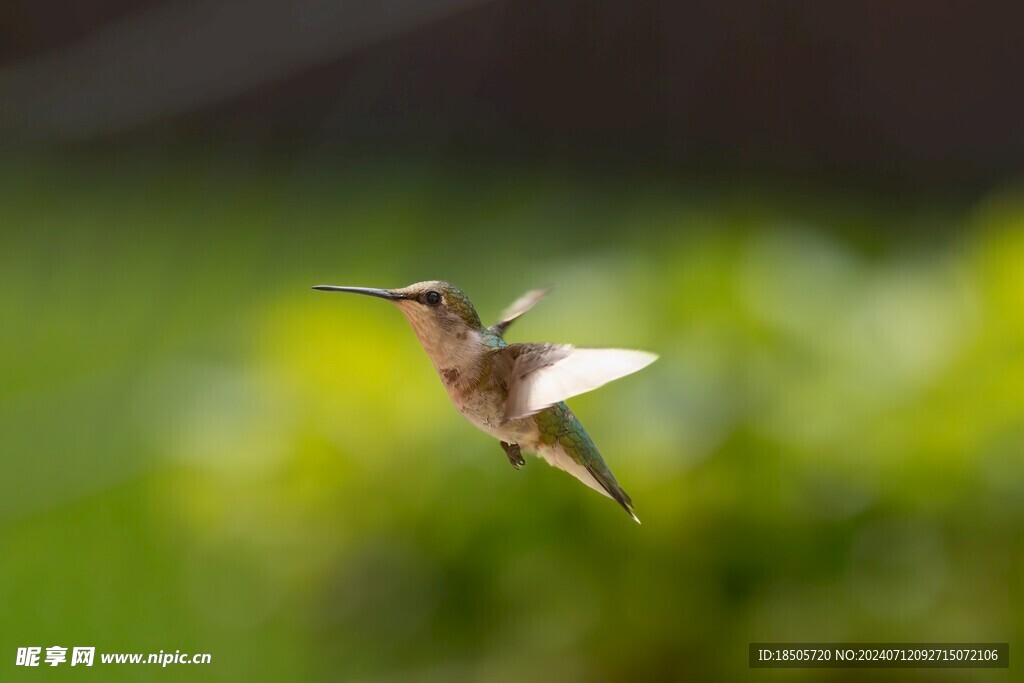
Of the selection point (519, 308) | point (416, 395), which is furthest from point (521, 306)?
point (416, 395)

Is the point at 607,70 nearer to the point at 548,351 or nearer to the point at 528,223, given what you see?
the point at 528,223

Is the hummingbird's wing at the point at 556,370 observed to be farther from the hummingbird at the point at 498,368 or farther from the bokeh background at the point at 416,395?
the bokeh background at the point at 416,395

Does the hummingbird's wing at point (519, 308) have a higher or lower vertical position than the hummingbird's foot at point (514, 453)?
higher

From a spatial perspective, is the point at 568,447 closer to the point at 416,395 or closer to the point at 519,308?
the point at 519,308

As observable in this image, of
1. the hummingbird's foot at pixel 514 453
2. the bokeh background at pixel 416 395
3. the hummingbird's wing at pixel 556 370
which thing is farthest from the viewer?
the bokeh background at pixel 416 395

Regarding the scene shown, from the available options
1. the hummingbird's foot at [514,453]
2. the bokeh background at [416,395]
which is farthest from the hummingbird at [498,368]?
the bokeh background at [416,395]
